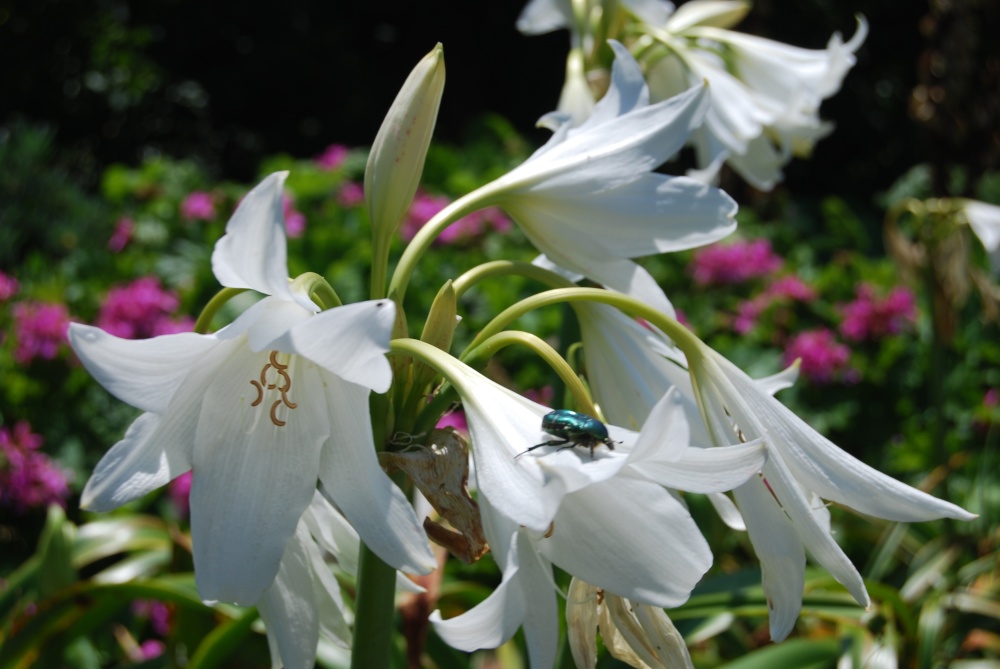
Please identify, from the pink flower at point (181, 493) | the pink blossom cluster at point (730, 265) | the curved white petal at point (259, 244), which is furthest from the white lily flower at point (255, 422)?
the pink blossom cluster at point (730, 265)

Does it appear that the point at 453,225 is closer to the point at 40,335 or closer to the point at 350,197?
the point at 350,197

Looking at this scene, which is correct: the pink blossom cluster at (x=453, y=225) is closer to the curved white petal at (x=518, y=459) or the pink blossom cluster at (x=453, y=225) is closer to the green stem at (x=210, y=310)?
the green stem at (x=210, y=310)

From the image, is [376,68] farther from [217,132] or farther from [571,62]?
[571,62]

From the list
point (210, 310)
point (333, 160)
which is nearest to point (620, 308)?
point (210, 310)

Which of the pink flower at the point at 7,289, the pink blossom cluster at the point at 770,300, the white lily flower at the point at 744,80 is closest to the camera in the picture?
the white lily flower at the point at 744,80

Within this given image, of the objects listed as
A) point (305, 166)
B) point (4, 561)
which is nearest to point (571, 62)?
point (4, 561)

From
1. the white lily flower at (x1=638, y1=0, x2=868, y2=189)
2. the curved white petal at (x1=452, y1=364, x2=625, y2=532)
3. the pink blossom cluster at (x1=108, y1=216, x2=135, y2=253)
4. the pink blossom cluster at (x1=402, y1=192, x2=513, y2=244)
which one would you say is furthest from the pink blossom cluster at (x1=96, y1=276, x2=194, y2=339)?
the curved white petal at (x1=452, y1=364, x2=625, y2=532)
